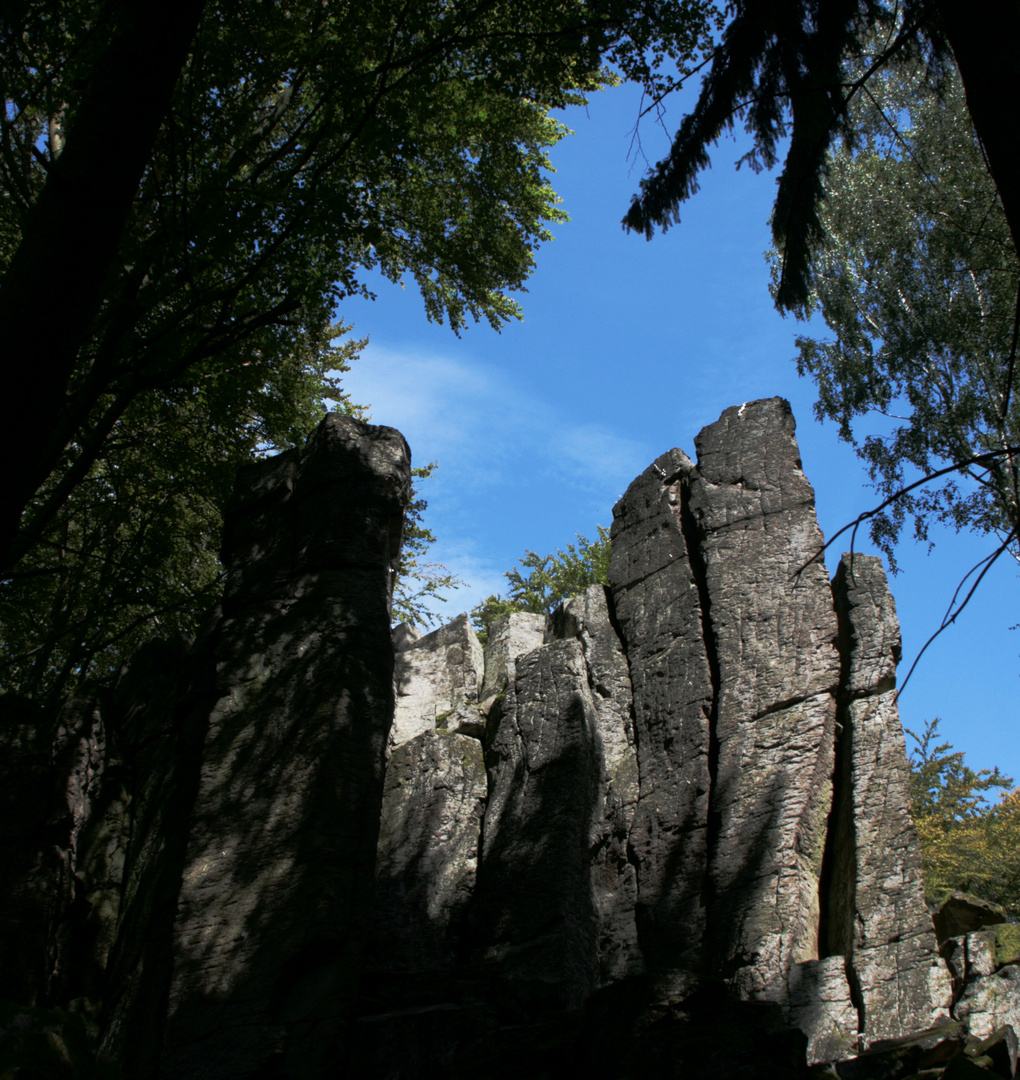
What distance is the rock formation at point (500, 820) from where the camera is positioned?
554cm

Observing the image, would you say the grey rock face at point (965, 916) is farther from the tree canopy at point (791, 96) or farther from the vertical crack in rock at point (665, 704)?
the tree canopy at point (791, 96)

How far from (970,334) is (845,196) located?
5.86 metres

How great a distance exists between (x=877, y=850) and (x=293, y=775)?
5.75 metres

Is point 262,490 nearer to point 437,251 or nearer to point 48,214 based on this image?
point 48,214

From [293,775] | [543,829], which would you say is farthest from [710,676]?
[293,775]

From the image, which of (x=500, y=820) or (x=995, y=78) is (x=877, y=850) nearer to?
(x=500, y=820)

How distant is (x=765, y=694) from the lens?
955 cm

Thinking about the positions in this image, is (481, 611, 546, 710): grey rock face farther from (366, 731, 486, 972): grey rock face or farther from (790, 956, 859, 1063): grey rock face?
(790, 956, 859, 1063): grey rock face

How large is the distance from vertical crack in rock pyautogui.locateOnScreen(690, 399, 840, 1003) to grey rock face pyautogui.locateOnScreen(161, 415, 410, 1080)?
4187 mm

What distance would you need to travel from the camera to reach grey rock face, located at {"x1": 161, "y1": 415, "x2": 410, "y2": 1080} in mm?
5422

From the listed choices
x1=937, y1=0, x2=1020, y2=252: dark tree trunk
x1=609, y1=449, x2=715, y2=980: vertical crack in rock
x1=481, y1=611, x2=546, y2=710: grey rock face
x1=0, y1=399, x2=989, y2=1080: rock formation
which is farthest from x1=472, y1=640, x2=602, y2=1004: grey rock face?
x1=937, y1=0, x2=1020, y2=252: dark tree trunk

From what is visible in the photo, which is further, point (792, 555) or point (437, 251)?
point (437, 251)

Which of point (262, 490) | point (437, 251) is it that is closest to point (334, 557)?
point (262, 490)

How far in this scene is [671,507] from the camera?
1172cm
